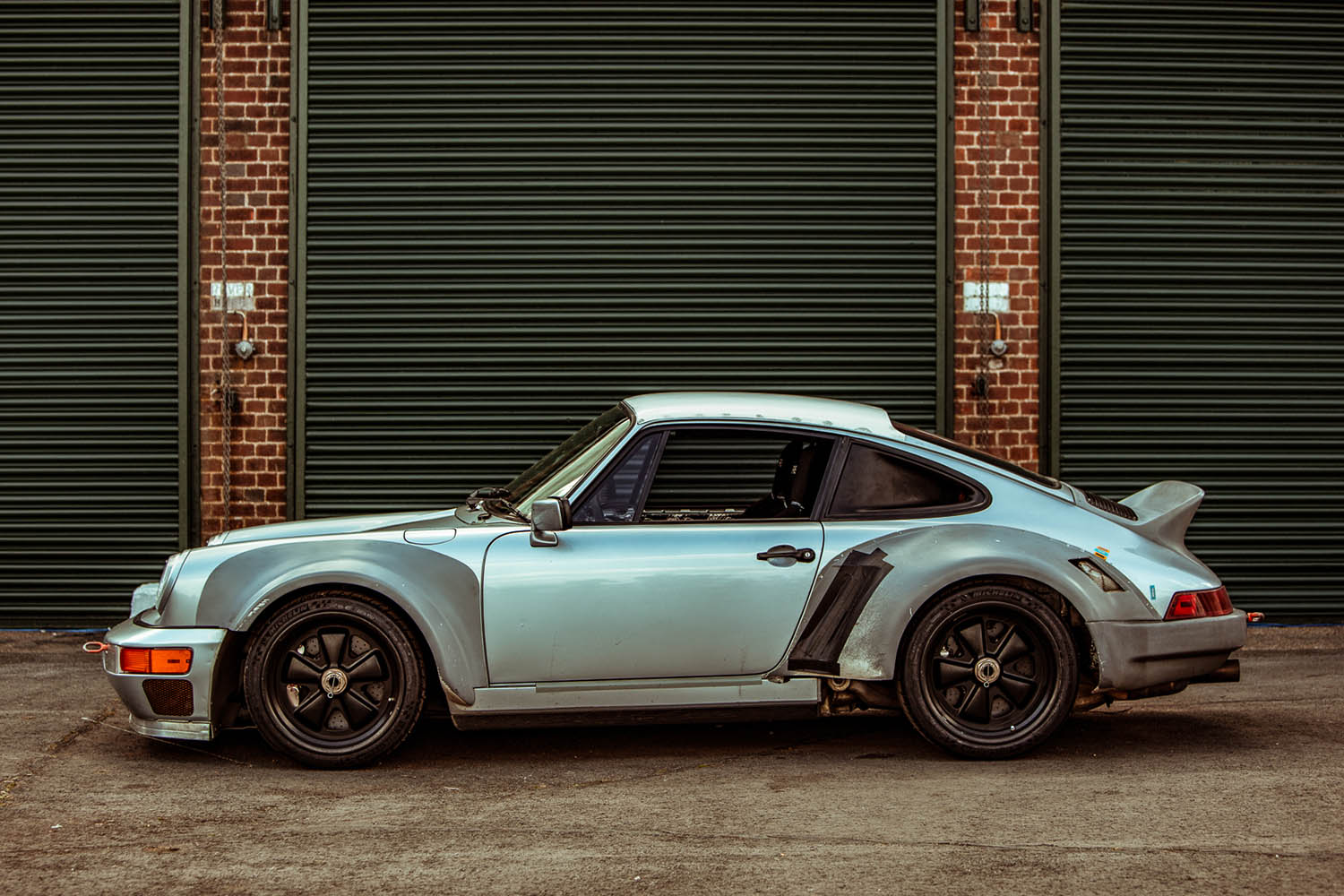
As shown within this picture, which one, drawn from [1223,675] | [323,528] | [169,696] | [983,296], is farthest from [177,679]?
[983,296]

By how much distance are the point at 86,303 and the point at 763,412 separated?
5.61 m

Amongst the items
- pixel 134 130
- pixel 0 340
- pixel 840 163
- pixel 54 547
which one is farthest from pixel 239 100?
pixel 840 163

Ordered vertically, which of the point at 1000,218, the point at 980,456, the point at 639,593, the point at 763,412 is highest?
the point at 1000,218

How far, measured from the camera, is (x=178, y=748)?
5684 millimetres

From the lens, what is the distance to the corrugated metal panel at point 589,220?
30.0ft

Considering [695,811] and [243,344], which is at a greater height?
[243,344]

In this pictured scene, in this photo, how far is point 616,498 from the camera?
5.37 meters

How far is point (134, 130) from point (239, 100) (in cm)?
72

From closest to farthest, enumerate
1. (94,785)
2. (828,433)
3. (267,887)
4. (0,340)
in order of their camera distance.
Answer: (267,887), (94,785), (828,433), (0,340)

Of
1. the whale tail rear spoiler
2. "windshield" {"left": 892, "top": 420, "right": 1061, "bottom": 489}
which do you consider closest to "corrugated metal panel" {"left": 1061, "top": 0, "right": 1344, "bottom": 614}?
the whale tail rear spoiler

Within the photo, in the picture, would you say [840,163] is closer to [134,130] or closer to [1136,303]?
[1136,303]

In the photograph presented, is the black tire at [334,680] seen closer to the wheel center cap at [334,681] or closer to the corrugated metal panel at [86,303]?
the wheel center cap at [334,681]

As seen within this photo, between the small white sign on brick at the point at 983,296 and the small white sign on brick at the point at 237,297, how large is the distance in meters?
4.80

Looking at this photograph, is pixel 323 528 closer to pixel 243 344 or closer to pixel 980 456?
pixel 980 456
